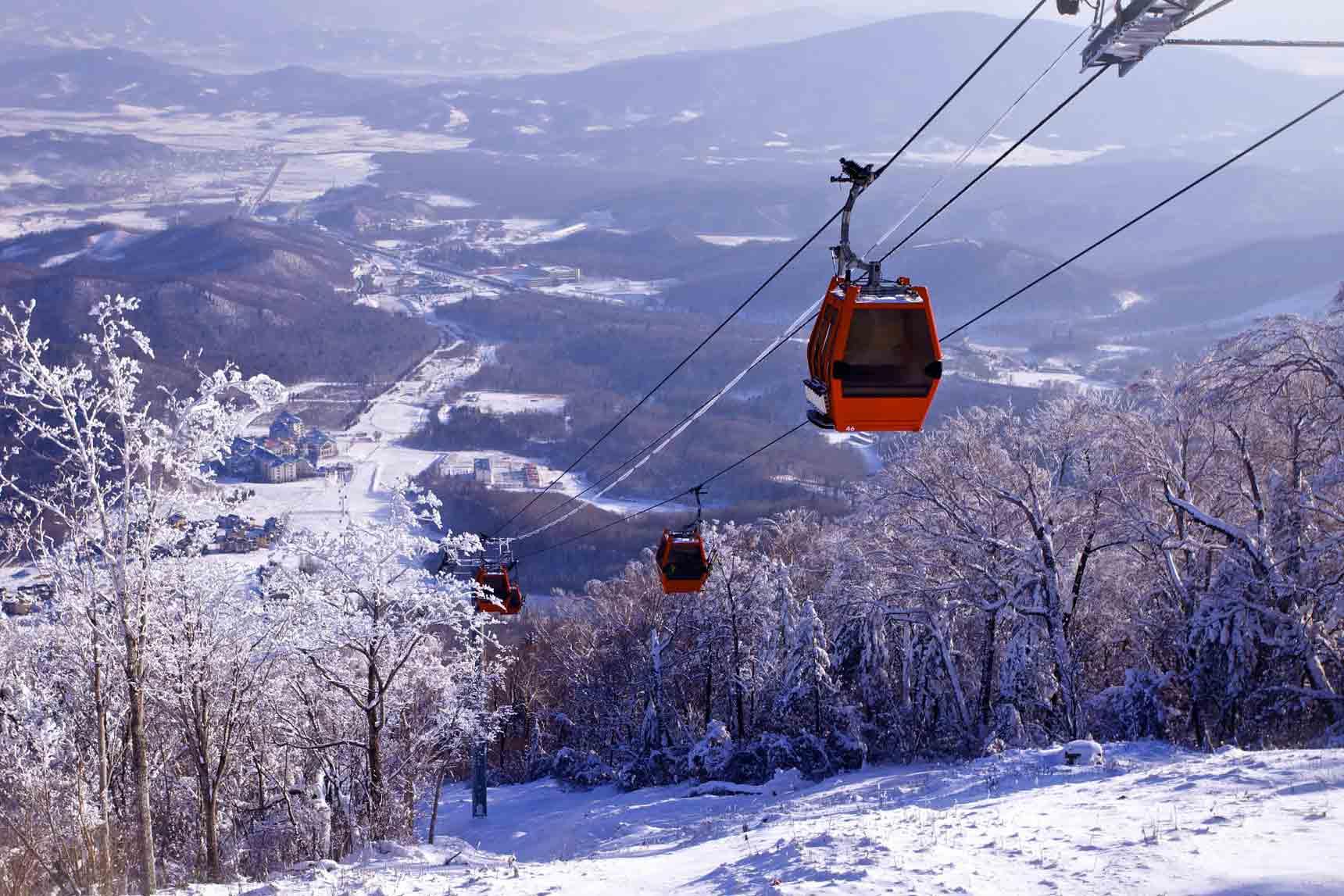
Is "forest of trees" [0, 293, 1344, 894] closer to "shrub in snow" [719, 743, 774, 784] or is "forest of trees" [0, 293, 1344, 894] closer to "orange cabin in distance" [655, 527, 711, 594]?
"shrub in snow" [719, 743, 774, 784]

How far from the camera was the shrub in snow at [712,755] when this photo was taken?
67.8ft

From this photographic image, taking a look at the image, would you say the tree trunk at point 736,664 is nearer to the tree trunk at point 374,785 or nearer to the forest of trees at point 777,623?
the forest of trees at point 777,623

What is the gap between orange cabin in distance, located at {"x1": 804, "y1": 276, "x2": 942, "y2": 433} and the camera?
7047mm

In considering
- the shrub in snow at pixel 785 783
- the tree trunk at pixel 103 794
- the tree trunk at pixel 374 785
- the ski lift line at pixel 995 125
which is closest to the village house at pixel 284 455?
the tree trunk at pixel 374 785

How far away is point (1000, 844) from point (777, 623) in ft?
46.6

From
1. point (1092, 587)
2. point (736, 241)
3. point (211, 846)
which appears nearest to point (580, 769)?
point (211, 846)

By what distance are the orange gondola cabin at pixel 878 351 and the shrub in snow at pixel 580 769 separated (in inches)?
782

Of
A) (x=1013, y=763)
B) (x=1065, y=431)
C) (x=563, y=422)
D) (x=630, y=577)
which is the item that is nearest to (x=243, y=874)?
→ (x=1013, y=763)

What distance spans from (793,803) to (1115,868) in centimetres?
683

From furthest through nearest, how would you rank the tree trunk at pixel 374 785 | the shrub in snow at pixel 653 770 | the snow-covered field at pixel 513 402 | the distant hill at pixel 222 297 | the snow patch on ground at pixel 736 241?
1. the snow patch on ground at pixel 736 241
2. the distant hill at pixel 222 297
3. the snow-covered field at pixel 513 402
4. the shrub in snow at pixel 653 770
5. the tree trunk at pixel 374 785

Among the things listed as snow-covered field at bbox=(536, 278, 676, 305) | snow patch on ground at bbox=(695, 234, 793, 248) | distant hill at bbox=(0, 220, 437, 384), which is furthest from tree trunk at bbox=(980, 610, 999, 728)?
snow patch on ground at bbox=(695, 234, 793, 248)

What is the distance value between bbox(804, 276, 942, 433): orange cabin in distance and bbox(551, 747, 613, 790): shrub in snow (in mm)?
19842

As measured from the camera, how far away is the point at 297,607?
1795 centimetres

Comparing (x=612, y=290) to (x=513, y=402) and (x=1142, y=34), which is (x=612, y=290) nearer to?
(x=513, y=402)
